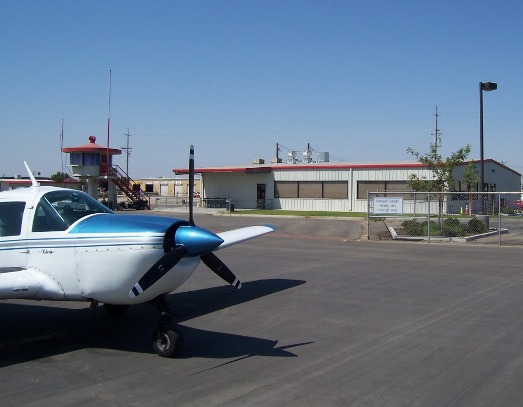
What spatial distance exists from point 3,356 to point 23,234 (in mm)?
1568

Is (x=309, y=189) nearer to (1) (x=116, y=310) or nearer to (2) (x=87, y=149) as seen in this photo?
(2) (x=87, y=149)

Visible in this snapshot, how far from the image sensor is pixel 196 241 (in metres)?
6.62

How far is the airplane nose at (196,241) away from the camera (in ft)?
21.7

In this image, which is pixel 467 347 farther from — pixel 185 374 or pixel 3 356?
pixel 3 356

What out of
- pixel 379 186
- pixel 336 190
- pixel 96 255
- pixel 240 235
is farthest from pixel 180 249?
pixel 336 190

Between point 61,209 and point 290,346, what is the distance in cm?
353

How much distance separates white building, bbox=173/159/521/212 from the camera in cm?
4016

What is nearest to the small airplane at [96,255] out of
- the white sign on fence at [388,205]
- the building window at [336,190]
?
the white sign on fence at [388,205]

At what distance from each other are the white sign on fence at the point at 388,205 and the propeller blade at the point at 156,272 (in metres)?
18.9

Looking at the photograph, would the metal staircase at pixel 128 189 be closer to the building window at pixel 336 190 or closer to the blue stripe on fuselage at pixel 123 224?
the building window at pixel 336 190

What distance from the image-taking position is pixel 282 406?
5172mm

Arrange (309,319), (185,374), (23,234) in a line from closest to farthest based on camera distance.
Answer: (185,374)
(23,234)
(309,319)

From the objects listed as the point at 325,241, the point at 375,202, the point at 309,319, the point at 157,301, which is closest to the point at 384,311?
the point at 309,319

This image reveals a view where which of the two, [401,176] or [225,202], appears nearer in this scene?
[401,176]
